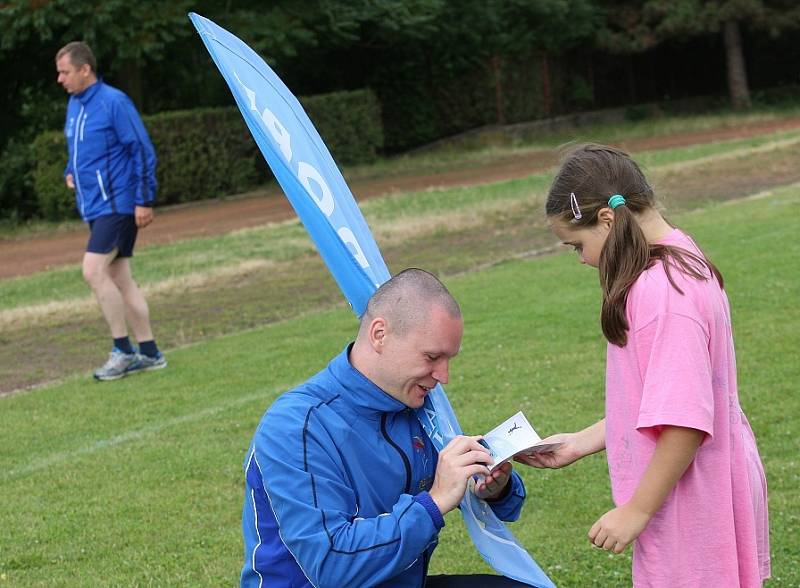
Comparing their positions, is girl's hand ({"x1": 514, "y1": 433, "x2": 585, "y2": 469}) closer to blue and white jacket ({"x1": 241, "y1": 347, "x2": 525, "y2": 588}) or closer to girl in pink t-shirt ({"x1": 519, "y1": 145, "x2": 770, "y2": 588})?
girl in pink t-shirt ({"x1": 519, "y1": 145, "x2": 770, "y2": 588})

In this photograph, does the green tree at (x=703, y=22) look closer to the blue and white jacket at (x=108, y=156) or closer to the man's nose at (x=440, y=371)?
the blue and white jacket at (x=108, y=156)

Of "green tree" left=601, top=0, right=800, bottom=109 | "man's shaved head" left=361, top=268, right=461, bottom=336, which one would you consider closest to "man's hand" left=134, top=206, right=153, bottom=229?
"man's shaved head" left=361, top=268, right=461, bottom=336

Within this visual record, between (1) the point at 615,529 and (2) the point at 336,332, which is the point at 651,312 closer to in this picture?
(1) the point at 615,529

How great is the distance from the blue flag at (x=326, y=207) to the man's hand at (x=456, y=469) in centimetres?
17

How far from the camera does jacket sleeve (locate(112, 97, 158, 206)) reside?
30.9 feet

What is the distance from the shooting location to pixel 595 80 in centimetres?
4147

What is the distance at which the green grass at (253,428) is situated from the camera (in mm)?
5281

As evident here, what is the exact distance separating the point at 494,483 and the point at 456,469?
369 mm

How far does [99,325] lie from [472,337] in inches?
169

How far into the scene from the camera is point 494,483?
3.37 meters

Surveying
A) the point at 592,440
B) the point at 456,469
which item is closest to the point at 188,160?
the point at 592,440

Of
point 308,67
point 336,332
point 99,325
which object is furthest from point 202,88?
point 336,332

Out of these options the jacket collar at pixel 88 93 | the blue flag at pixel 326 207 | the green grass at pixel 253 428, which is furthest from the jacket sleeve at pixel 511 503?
the jacket collar at pixel 88 93

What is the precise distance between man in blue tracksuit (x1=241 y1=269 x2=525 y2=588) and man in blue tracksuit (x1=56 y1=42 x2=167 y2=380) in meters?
6.36
